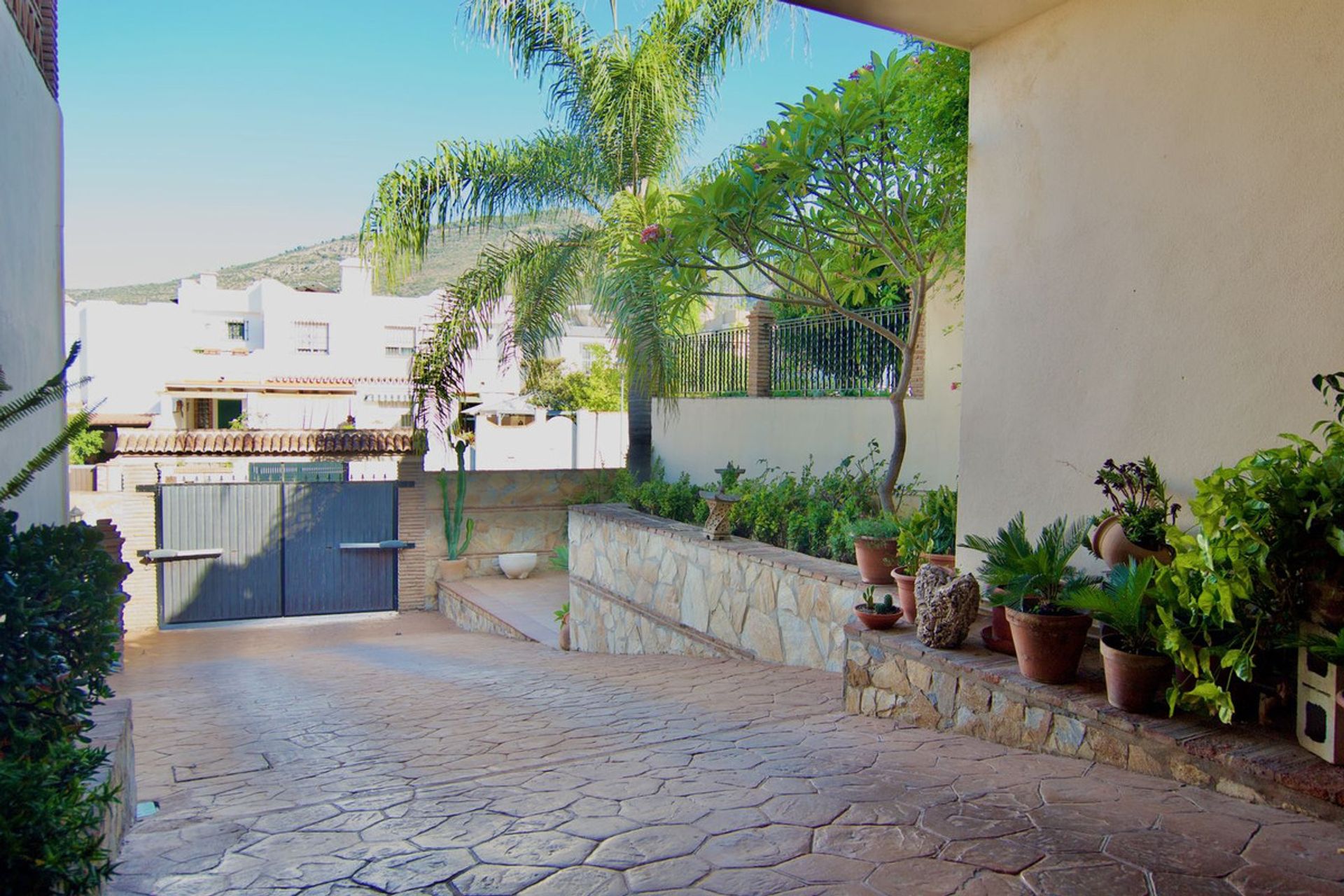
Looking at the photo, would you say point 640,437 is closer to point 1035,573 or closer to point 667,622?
point 667,622

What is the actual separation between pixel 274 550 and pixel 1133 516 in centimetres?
1217

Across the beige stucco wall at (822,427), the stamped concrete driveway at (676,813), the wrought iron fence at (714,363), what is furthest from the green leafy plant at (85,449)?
the stamped concrete driveway at (676,813)

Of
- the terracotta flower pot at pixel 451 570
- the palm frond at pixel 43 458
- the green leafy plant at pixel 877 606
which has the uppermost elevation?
the palm frond at pixel 43 458

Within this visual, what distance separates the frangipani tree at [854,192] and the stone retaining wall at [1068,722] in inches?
91.2

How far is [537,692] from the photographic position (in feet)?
22.0

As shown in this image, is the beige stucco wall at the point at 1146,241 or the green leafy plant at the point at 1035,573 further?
the green leafy plant at the point at 1035,573

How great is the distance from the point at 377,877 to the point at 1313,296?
4.26 metres

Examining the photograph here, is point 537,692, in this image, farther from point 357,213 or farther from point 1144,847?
point 357,213

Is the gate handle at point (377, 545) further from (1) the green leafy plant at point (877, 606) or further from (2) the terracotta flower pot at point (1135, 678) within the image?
(2) the terracotta flower pot at point (1135, 678)

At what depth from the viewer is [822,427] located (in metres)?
10.8

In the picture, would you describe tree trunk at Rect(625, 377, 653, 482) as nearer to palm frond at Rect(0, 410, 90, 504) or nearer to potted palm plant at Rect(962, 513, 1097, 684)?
potted palm plant at Rect(962, 513, 1097, 684)

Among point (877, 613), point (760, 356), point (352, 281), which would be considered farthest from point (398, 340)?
point (877, 613)

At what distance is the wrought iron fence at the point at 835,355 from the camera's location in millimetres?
9836

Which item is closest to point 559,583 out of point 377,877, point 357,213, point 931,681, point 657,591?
point 657,591
